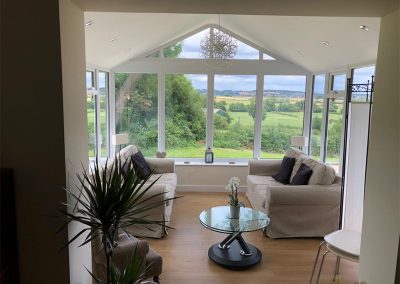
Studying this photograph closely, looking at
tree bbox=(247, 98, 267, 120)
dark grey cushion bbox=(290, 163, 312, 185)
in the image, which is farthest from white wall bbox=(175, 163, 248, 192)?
dark grey cushion bbox=(290, 163, 312, 185)

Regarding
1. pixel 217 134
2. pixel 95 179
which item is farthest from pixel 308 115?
pixel 95 179

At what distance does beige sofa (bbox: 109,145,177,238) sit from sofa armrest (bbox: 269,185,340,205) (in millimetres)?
→ 1418

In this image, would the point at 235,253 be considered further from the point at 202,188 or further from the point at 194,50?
the point at 194,50

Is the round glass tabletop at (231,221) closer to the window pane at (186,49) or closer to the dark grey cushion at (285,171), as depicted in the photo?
the dark grey cushion at (285,171)

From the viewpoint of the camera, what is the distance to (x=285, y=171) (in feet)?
17.7

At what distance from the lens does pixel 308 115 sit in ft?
22.2

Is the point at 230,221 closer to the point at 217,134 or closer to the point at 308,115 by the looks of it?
the point at 217,134

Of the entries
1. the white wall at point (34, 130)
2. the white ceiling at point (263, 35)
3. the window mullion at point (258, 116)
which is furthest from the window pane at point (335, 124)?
the white wall at point (34, 130)

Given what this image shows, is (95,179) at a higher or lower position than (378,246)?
higher

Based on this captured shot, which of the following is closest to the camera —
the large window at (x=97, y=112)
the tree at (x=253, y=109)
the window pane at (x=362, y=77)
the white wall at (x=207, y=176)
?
the window pane at (x=362, y=77)

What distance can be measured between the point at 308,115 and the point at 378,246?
15.7 ft

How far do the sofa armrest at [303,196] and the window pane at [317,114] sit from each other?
204 cm

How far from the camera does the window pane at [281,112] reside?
679 centimetres

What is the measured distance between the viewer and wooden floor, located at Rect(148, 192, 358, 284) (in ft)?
11.1
